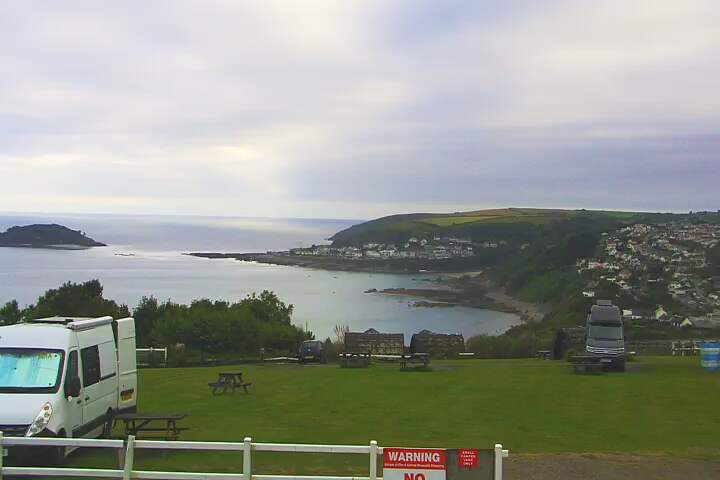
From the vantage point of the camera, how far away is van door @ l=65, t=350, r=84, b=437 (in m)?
9.95

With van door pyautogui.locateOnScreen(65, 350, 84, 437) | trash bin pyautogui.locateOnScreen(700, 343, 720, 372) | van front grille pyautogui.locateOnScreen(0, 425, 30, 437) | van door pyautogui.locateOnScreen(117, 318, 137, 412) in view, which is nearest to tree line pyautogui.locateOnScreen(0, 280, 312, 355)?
trash bin pyautogui.locateOnScreen(700, 343, 720, 372)

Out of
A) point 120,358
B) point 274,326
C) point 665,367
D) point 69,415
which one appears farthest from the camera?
point 274,326

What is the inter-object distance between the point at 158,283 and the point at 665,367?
10348 centimetres

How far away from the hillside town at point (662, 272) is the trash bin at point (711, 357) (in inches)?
1422

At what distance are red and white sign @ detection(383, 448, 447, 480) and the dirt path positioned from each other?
6.95ft

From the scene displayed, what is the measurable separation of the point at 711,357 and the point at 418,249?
12977cm

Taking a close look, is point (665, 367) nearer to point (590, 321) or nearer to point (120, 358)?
point (590, 321)

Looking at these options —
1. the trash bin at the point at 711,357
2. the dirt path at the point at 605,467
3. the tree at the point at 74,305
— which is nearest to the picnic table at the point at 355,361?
the trash bin at the point at 711,357

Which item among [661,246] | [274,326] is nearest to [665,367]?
[274,326]

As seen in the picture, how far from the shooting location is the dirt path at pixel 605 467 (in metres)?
9.24

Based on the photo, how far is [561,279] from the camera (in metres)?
96.0

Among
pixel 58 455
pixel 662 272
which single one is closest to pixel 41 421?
pixel 58 455

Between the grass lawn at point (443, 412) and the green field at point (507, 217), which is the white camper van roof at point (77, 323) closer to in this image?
the grass lawn at point (443, 412)

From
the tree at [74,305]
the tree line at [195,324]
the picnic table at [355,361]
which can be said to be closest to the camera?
the picnic table at [355,361]
